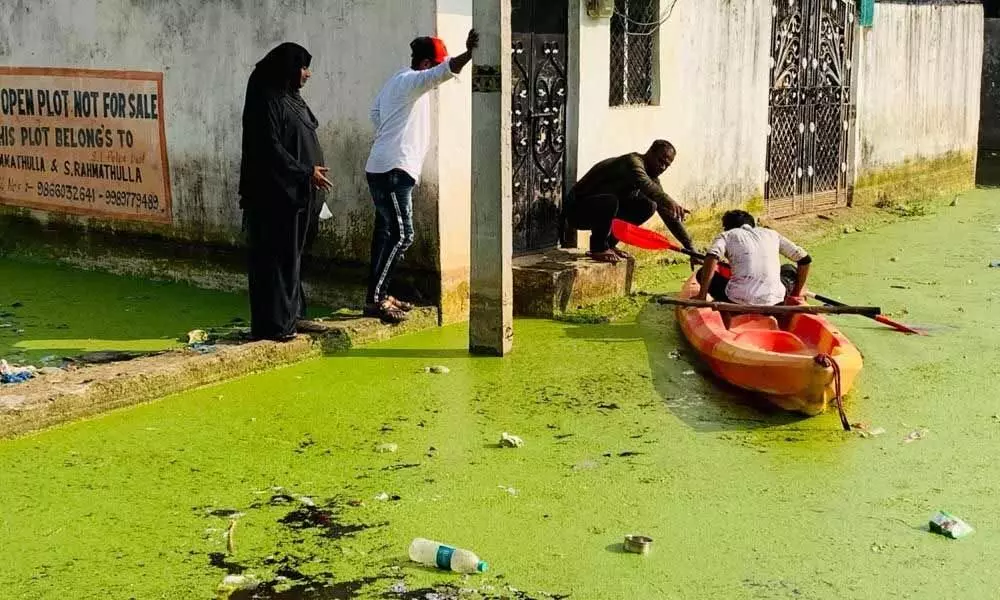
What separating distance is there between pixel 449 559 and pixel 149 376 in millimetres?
2786

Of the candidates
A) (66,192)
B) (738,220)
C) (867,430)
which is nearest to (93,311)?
(66,192)

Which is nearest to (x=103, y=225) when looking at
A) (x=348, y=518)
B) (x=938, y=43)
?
(x=348, y=518)

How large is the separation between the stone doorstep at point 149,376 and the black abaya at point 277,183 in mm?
220

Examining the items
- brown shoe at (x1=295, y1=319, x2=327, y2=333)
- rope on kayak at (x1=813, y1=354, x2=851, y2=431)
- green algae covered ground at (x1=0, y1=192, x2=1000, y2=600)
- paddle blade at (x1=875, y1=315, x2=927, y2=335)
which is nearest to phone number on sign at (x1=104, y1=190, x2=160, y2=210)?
brown shoe at (x1=295, y1=319, x2=327, y2=333)

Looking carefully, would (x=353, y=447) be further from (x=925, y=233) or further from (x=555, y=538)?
(x=925, y=233)

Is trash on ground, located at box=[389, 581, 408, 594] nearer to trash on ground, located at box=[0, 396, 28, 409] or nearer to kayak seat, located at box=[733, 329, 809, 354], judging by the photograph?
trash on ground, located at box=[0, 396, 28, 409]

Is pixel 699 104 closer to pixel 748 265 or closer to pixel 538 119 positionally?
pixel 538 119

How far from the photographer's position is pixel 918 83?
15812mm

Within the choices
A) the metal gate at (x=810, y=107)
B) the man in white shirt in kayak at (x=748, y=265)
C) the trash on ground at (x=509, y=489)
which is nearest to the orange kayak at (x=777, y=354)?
the man in white shirt in kayak at (x=748, y=265)

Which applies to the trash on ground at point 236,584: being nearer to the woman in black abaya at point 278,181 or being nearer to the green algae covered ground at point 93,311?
the woman in black abaya at point 278,181

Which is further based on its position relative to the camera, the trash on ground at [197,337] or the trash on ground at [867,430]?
the trash on ground at [197,337]

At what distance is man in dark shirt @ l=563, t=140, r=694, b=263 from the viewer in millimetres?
9711

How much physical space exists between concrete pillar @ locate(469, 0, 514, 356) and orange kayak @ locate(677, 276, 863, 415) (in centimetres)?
116

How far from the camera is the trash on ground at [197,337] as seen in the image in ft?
26.5
